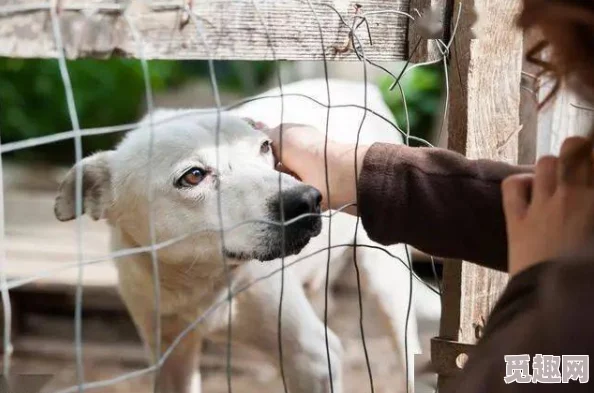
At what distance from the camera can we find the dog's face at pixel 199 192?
1658 mm

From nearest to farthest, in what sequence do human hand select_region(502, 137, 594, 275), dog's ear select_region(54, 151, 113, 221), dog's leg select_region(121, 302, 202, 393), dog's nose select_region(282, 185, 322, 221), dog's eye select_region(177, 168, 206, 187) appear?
human hand select_region(502, 137, 594, 275) → dog's nose select_region(282, 185, 322, 221) → dog's eye select_region(177, 168, 206, 187) → dog's ear select_region(54, 151, 113, 221) → dog's leg select_region(121, 302, 202, 393)

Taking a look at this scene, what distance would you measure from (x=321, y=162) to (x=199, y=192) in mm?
293

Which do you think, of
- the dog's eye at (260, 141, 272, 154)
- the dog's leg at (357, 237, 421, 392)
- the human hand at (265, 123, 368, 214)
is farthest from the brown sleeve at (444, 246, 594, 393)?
the dog's leg at (357, 237, 421, 392)

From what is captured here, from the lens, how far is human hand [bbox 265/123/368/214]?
1584 millimetres

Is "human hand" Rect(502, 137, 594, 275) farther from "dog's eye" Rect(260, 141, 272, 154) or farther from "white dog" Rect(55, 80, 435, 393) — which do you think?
"dog's eye" Rect(260, 141, 272, 154)

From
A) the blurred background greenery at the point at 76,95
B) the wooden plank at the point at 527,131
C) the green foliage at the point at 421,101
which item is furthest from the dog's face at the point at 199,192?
the blurred background greenery at the point at 76,95

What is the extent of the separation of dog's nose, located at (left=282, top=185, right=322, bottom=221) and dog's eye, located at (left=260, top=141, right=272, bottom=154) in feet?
0.72

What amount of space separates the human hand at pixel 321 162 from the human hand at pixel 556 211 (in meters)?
0.49

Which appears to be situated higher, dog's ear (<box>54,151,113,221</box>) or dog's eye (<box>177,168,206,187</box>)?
dog's eye (<box>177,168,206,187</box>)

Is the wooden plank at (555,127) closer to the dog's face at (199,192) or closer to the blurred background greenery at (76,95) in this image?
the dog's face at (199,192)

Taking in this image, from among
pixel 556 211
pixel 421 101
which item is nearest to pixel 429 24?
pixel 556 211

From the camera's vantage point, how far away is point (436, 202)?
1.45m

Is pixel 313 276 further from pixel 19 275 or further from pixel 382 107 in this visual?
pixel 19 275

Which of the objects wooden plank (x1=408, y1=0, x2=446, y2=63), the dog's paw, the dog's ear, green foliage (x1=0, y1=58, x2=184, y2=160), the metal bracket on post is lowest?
green foliage (x1=0, y1=58, x2=184, y2=160)
